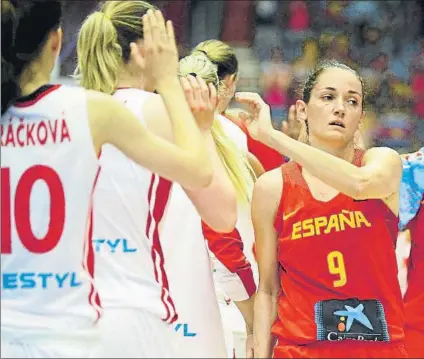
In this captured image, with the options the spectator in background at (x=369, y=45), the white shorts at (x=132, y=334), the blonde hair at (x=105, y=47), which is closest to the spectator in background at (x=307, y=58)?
the spectator in background at (x=369, y=45)

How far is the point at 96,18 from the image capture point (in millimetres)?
3082

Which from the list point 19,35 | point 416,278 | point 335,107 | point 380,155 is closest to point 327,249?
point 380,155

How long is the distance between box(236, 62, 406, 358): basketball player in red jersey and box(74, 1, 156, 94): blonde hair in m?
0.54

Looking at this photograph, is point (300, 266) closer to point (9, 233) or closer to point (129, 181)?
point (129, 181)

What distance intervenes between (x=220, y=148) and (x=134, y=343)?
134 centimetres

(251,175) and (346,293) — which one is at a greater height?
(251,175)

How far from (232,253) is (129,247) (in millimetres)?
1471

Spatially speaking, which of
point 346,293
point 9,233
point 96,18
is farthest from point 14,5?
point 346,293

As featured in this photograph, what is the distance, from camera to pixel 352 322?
11.0ft

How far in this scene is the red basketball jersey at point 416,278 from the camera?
396cm

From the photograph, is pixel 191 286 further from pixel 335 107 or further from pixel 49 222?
pixel 335 107

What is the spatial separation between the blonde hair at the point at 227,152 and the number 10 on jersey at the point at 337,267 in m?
0.71

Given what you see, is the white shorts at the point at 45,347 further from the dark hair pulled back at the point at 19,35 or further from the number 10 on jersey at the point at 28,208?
the dark hair pulled back at the point at 19,35

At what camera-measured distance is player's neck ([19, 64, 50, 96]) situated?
2.75 meters
